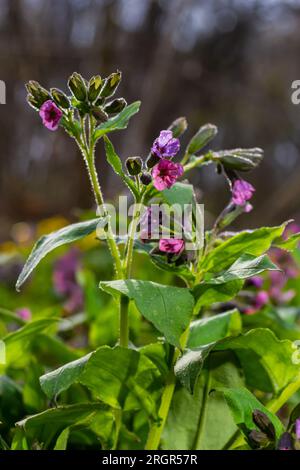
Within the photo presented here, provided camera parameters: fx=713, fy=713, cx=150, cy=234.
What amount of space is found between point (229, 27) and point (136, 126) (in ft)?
3.34

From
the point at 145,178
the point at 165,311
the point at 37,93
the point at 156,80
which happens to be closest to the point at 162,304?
the point at 165,311

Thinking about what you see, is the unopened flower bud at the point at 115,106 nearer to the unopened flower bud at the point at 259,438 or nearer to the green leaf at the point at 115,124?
the green leaf at the point at 115,124

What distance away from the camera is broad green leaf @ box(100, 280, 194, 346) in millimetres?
524

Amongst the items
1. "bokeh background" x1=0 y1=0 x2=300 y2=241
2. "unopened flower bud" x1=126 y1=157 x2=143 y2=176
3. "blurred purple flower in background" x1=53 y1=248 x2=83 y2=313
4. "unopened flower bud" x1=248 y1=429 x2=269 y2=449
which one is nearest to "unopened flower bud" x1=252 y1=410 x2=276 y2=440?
"unopened flower bud" x1=248 y1=429 x2=269 y2=449

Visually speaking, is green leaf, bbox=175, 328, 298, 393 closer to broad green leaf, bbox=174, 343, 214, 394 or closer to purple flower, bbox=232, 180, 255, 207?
broad green leaf, bbox=174, 343, 214, 394

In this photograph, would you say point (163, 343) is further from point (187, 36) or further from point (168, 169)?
point (187, 36)

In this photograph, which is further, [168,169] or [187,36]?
[187,36]

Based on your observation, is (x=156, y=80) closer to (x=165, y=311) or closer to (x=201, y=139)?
(x=201, y=139)

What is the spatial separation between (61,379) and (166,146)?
0.66ft

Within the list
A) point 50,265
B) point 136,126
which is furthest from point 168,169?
point 136,126

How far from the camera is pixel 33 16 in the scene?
437cm

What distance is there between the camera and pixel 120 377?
0.60 meters

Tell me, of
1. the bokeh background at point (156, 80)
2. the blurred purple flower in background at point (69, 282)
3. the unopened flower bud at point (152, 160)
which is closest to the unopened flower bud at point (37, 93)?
the unopened flower bud at point (152, 160)
